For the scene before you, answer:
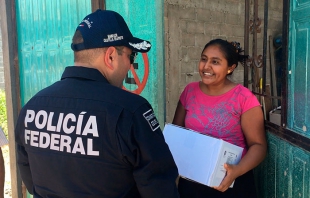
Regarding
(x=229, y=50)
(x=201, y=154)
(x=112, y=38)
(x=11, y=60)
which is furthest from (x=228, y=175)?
(x=11, y=60)

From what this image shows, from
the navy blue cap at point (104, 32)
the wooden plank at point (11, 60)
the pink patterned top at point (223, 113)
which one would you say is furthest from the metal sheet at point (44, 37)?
the navy blue cap at point (104, 32)

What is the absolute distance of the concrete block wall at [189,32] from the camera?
9.45 ft

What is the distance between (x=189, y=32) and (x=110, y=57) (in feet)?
5.98

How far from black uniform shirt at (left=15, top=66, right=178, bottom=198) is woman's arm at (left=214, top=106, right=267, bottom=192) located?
0.72m

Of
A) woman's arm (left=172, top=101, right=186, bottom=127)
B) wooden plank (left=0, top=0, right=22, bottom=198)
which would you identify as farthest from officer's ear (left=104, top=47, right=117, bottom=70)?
wooden plank (left=0, top=0, right=22, bottom=198)

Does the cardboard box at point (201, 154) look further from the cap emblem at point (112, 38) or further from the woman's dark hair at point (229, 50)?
the cap emblem at point (112, 38)

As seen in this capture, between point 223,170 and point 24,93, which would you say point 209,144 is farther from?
point 24,93

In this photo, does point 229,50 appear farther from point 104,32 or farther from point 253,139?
point 104,32

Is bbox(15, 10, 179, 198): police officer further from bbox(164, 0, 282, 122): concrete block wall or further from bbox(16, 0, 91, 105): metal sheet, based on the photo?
bbox(16, 0, 91, 105): metal sheet

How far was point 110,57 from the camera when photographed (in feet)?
4.41

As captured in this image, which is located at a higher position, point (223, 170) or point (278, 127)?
point (278, 127)

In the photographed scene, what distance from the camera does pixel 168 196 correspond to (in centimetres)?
127

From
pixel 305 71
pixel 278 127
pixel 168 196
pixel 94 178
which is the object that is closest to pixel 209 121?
pixel 278 127

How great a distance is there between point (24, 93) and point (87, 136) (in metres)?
3.32
